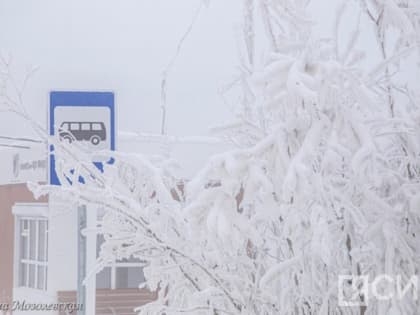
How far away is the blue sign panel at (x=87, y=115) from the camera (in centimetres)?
450

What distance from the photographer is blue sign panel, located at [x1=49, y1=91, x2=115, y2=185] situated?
450cm

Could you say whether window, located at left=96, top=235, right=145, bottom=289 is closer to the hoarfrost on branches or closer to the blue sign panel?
the blue sign panel

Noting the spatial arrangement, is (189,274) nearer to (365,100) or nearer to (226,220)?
(226,220)

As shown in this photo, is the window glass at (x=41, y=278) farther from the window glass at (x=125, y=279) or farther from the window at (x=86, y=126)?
the window at (x=86, y=126)

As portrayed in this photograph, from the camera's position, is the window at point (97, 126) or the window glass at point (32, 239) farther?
the window glass at point (32, 239)

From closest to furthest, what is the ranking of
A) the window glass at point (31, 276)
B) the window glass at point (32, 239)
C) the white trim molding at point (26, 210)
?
1. the white trim molding at point (26, 210)
2. the window glass at point (31, 276)
3. the window glass at point (32, 239)

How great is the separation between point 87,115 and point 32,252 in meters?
9.82

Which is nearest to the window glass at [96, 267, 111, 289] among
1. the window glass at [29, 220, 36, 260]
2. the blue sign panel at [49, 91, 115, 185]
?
the window glass at [29, 220, 36, 260]

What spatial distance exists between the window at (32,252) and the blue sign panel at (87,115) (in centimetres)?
873

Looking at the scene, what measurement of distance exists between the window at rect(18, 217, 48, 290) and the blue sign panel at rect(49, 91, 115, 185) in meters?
8.73

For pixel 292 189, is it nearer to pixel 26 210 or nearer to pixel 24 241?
pixel 26 210

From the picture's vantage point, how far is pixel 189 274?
289 centimetres

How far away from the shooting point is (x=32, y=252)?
1407 cm

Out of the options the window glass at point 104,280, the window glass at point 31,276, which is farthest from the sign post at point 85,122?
the window glass at point 31,276
